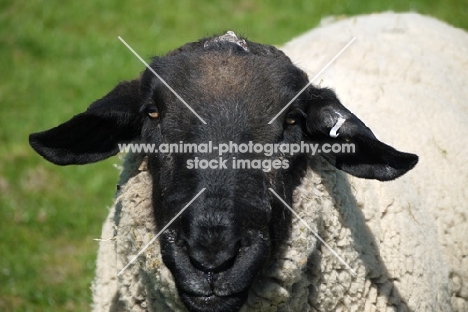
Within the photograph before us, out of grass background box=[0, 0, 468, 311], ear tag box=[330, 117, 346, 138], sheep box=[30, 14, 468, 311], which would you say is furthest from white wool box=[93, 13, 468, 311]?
grass background box=[0, 0, 468, 311]


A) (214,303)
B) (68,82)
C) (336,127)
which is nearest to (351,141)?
(336,127)

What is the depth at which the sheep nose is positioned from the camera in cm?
315

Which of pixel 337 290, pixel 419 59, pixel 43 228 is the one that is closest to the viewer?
pixel 337 290

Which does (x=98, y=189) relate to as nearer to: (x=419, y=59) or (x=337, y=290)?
(x=419, y=59)

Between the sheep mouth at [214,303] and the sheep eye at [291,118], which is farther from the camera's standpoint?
the sheep eye at [291,118]

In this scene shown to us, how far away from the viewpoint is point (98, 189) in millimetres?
8055

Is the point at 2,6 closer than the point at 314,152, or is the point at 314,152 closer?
the point at 314,152

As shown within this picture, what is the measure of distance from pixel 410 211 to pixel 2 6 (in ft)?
32.3

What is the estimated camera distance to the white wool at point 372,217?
11.8ft

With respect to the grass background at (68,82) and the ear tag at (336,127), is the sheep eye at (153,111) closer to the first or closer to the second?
the ear tag at (336,127)

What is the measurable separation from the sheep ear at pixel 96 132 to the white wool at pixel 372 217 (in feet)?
0.74

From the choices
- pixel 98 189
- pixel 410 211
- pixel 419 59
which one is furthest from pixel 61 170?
pixel 410 211

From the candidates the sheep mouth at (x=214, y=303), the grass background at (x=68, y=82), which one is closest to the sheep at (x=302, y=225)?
the sheep mouth at (x=214, y=303)

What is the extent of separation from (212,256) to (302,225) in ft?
1.96
